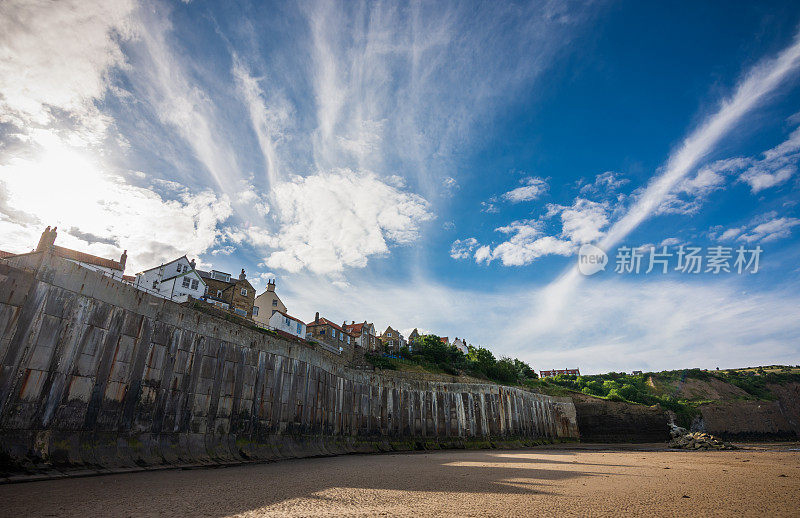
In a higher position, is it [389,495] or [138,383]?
[138,383]

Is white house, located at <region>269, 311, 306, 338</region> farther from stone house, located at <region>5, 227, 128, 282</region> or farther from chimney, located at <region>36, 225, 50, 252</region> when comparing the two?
chimney, located at <region>36, 225, 50, 252</region>

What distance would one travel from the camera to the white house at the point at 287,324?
6400 cm

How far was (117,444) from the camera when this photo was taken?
41.4 feet

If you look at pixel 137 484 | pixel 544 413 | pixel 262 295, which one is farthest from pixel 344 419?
pixel 262 295

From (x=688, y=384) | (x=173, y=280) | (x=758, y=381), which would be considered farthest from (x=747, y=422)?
(x=173, y=280)

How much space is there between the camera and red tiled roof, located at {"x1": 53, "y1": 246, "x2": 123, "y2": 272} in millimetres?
45053

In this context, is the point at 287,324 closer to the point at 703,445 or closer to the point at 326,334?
the point at 326,334

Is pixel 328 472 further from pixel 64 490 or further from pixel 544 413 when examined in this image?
pixel 544 413

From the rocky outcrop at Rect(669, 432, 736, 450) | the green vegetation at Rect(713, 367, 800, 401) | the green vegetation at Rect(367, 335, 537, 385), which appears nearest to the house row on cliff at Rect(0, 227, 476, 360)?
the green vegetation at Rect(367, 335, 537, 385)

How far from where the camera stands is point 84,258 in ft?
152

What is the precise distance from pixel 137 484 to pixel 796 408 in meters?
122

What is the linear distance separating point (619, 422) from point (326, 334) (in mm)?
51228

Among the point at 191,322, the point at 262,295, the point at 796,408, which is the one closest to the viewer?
the point at 191,322

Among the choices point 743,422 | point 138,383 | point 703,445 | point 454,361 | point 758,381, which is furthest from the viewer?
point 758,381
